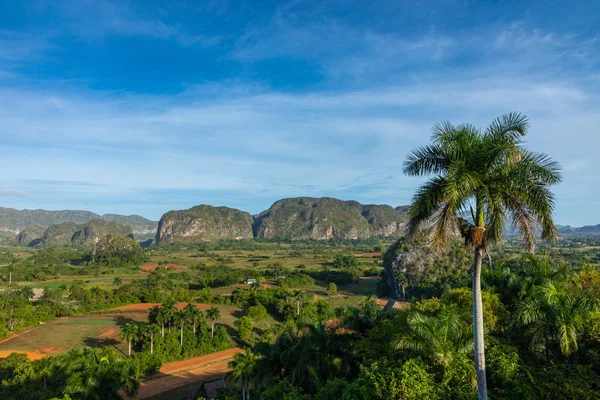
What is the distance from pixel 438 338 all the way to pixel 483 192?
4881 mm

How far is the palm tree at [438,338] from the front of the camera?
33.4 ft

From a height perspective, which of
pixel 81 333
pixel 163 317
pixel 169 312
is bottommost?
pixel 81 333

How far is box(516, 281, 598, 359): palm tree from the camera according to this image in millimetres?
11445

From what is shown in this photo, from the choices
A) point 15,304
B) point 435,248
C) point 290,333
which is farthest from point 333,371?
point 15,304

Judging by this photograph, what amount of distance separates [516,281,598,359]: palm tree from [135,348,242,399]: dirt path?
23922 mm

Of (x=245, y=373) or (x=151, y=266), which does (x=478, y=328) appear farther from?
(x=151, y=266)

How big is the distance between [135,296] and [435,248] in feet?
184

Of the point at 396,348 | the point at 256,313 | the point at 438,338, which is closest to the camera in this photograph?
the point at 438,338

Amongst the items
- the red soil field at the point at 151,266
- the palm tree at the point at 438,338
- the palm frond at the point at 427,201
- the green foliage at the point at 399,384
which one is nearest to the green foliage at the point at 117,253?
the red soil field at the point at 151,266

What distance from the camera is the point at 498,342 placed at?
12.6 meters

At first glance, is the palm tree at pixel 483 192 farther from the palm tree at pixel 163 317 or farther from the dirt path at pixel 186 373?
the palm tree at pixel 163 317

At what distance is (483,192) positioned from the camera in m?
A: 7.54

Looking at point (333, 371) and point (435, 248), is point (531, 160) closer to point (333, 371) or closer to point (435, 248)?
point (435, 248)

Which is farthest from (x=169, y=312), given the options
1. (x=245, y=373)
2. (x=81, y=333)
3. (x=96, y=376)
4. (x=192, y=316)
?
(x=245, y=373)
